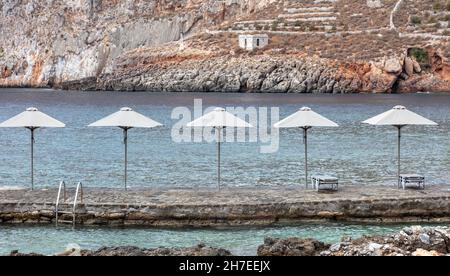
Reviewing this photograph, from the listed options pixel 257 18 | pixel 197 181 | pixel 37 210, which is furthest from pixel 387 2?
pixel 37 210

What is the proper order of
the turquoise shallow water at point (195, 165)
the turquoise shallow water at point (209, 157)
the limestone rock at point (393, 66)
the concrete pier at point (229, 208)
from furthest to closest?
the limestone rock at point (393, 66) < the turquoise shallow water at point (209, 157) < the concrete pier at point (229, 208) < the turquoise shallow water at point (195, 165)

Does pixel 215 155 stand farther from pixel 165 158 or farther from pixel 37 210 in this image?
pixel 37 210

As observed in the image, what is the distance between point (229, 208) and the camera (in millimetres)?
21641

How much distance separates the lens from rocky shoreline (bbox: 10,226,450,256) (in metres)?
16.0

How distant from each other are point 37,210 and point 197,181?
10171 millimetres

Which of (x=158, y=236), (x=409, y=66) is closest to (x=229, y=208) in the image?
(x=158, y=236)

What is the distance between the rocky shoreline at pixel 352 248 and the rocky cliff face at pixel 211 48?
10579 centimetres

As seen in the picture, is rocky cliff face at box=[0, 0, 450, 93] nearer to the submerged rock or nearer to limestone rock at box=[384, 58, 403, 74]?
limestone rock at box=[384, 58, 403, 74]

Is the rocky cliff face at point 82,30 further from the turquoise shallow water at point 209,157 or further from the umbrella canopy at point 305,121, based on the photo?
the umbrella canopy at point 305,121

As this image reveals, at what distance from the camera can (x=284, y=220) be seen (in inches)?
852

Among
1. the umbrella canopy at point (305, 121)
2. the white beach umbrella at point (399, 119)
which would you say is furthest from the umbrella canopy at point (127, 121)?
the white beach umbrella at point (399, 119)

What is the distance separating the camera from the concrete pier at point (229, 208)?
21.5 meters

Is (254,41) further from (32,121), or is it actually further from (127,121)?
(32,121)

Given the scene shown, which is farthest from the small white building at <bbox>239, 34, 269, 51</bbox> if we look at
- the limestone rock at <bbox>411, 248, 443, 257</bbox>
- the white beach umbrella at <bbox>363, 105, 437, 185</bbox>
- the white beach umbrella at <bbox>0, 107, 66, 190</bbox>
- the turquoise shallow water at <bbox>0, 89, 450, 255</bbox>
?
the limestone rock at <bbox>411, 248, 443, 257</bbox>
